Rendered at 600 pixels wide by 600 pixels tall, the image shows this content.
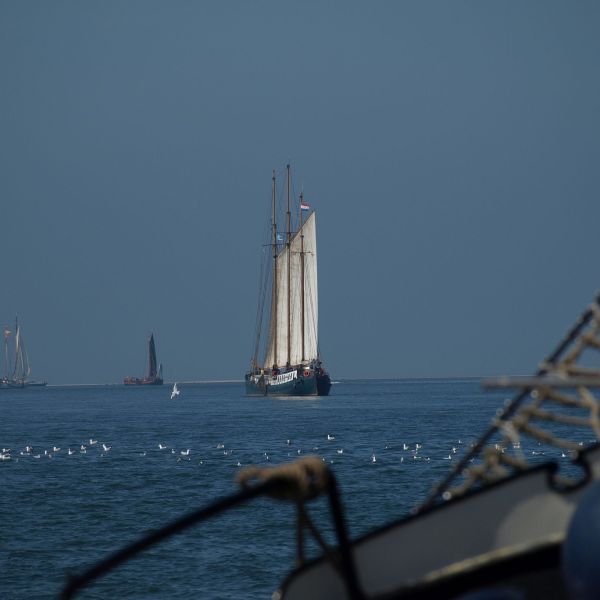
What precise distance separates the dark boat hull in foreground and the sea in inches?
2031

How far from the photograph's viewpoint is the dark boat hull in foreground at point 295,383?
448 ft

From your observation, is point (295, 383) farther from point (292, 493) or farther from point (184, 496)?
point (292, 493)

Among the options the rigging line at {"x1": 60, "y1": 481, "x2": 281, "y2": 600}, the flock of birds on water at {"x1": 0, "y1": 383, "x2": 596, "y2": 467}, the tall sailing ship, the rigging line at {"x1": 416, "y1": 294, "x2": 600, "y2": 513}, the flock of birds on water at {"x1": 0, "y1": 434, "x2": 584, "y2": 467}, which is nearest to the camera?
the rigging line at {"x1": 60, "y1": 481, "x2": 281, "y2": 600}

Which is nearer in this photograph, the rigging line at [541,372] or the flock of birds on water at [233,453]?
the rigging line at [541,372]

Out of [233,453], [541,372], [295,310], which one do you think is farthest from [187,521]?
[295,310]

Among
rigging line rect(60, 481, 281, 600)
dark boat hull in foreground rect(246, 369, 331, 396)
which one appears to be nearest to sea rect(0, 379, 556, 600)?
rigging line rect(60, 481, 281, 600)

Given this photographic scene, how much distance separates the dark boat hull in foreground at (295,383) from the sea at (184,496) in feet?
169

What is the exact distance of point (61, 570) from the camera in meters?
26.0

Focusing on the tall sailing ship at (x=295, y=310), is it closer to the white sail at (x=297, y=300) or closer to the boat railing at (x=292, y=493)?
the white sail at (x=297, y=300)

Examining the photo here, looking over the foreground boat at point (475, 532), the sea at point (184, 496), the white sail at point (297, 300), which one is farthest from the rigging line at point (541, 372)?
the white sail at point (297, 300)

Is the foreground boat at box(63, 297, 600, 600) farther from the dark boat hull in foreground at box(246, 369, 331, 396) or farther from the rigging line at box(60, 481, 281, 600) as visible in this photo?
the dark boat hull in foreground at box(246, 369, 331, 396)

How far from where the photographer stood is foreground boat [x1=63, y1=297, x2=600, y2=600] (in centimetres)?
614

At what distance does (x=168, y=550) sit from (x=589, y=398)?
21778mm

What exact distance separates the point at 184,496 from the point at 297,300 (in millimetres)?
91788
